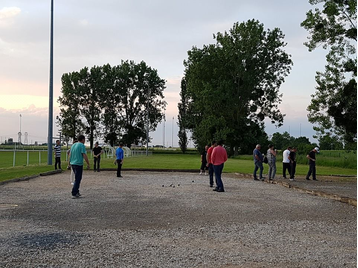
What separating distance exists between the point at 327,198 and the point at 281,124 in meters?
51.2

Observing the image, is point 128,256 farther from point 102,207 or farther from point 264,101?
point 264,101

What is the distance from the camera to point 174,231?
26.9 feet

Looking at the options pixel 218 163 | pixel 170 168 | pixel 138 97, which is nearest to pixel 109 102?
pixel 138 97

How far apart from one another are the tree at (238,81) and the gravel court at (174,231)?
46459 mm

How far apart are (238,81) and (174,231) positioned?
178ft

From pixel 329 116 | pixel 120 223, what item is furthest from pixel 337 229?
pixel 329 116

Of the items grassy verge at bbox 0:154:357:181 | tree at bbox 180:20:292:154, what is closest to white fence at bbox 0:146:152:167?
grassy verge at bbox 0:154:357:181

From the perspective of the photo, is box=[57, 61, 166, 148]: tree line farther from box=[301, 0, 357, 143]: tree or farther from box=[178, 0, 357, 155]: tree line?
Answer: box=[301, 0, 357, 143]: tree

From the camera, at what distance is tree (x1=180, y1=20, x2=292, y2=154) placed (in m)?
59.8

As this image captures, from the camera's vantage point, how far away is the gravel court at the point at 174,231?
613 cm

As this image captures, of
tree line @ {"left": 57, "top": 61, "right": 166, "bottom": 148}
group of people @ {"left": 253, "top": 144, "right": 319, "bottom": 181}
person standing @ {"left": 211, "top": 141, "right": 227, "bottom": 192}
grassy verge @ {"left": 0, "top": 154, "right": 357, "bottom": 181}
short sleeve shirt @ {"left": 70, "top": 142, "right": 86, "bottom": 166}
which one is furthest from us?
tree line @ {"left": 57, "top": 61, "right": 166, "bottom": 148}

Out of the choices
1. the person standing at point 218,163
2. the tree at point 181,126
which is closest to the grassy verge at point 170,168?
the person standing at point 218,163

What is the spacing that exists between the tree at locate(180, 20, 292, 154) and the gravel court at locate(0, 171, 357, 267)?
46.5m

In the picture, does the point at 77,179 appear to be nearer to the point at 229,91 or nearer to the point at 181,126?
the point at 229,91
